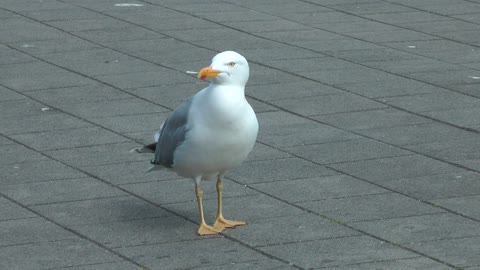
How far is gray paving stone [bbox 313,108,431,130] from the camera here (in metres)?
10.4

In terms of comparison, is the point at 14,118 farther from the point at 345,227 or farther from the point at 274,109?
the point at 345,227

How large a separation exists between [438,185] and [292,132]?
178 cm

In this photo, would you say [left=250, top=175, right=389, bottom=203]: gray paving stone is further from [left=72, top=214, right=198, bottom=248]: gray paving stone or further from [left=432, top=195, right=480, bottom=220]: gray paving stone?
[left=72, top=214, right=198, bottom=248]: gray paving stone

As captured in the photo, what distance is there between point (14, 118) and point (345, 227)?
12.7ft

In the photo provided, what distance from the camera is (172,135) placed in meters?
7.92

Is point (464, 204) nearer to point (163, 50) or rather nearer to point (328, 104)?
point (328, 104)

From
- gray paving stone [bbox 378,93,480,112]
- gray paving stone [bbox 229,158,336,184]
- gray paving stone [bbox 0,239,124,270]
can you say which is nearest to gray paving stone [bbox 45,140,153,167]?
gray paving stone [bbox 229,158,336,184]

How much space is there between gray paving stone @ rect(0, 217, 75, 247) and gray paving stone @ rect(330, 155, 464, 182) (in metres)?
2.40

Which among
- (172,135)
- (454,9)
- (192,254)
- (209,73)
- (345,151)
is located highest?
(209,73)

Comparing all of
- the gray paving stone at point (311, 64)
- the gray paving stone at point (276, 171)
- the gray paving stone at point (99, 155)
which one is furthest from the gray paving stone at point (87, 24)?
the gray paving stone at point (276, 171)

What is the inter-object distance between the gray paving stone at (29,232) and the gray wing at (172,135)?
805 mm

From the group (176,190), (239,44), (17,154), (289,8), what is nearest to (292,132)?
(176,190)

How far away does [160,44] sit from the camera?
523 inches

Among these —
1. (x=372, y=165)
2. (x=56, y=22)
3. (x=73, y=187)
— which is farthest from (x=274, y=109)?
(x=56, y=22)
